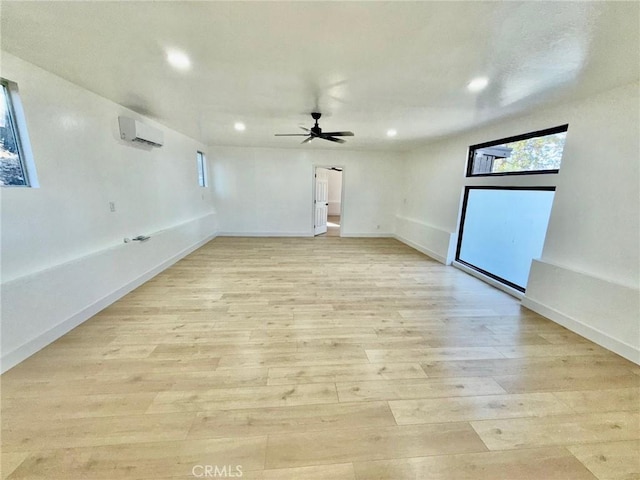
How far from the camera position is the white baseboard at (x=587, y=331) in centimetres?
221

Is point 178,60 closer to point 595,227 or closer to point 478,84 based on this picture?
point 478,84

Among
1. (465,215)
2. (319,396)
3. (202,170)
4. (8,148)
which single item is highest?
(202,170)

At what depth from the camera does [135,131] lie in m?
3.25

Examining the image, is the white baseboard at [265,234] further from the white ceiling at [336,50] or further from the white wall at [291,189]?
the white ceiling at [336,50]

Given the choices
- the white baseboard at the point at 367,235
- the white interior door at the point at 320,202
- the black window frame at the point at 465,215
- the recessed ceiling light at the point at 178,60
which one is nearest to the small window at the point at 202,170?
the white interior door at the point at 320,202

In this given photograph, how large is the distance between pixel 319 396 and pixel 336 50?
8.08 feet

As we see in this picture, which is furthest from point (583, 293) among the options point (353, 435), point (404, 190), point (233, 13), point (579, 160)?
point (404, 190)

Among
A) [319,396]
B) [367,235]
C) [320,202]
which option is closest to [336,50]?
[319,396]

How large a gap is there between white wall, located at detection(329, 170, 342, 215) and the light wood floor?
28.8ft

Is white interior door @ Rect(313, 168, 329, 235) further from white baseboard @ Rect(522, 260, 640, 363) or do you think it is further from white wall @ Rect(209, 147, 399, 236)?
white baseboard @ Rect(522, 260, 640, 363)

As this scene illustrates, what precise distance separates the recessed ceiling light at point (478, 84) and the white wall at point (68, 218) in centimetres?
384

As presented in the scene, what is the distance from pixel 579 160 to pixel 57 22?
4564 millimetres

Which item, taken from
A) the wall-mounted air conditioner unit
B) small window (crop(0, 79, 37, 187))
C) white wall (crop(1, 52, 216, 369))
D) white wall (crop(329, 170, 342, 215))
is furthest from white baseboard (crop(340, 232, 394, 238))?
small window (crop(0, 79, 37, 187))

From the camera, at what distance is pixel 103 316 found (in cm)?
272
